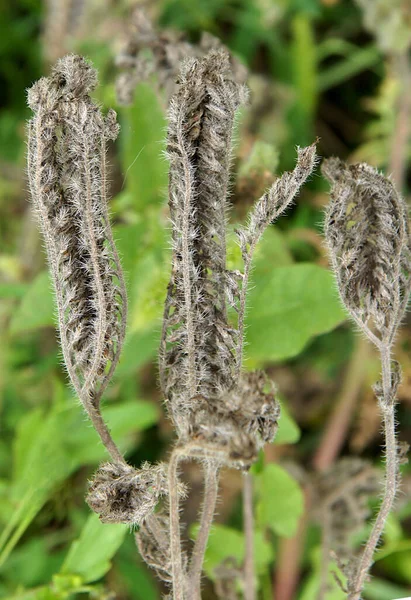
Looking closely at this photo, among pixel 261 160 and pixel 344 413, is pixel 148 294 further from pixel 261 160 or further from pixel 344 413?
pixel 344 413

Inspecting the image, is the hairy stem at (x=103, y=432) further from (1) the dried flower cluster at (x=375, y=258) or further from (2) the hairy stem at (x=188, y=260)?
(1) the dried flower cluster at (x=375, y=258)

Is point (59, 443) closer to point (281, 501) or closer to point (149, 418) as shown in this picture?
point (149, 418)

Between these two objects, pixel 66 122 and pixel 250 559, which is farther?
pixel 250 559

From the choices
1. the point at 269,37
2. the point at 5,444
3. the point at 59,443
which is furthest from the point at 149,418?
the point at 269,37

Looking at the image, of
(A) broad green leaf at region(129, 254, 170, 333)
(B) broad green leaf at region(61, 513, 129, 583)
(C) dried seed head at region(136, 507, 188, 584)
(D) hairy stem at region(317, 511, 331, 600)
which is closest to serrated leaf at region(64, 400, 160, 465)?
(A) broad green leaf at region(129, 254, 170, 333)

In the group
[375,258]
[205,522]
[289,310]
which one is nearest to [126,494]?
[205,522]

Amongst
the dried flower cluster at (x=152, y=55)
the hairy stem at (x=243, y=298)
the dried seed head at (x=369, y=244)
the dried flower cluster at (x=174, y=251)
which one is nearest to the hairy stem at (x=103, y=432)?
the dried flower cluster at (x=174, y=251)
